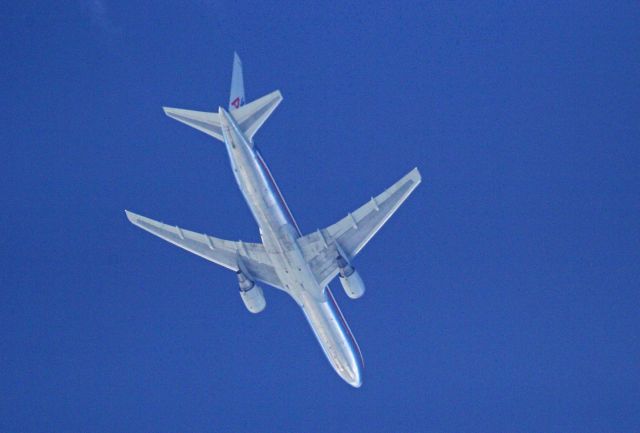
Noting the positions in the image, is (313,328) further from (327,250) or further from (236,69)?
(236,69)

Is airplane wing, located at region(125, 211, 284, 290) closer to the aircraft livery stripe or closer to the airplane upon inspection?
the airplane

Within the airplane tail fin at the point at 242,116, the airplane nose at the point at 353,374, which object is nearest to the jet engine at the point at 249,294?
the airplane nose at the point at 353,374

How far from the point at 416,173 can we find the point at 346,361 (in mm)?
13834

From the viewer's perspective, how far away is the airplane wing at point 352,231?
131 ft

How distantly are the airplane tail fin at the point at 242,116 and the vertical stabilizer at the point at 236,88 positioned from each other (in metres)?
2.08

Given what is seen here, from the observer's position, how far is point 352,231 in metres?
41.3

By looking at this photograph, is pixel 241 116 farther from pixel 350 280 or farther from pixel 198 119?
pixel 350 280

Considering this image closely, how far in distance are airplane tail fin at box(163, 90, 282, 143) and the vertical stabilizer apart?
2076mm

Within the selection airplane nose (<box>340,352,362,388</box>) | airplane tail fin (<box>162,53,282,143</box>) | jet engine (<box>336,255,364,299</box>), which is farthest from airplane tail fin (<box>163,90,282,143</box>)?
airplane nose (<box>340,352,362,388</box>)

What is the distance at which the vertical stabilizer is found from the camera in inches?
1606

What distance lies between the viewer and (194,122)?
1539 inches

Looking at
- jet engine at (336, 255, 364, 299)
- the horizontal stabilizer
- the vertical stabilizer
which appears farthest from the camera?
jet engine at (336, 255, 364, 299)

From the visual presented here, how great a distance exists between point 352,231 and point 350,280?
312 centimetres

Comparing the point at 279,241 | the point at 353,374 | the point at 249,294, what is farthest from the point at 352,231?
the point at 353,374
